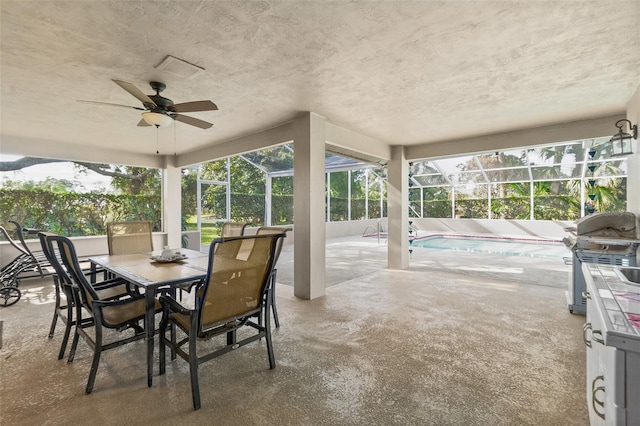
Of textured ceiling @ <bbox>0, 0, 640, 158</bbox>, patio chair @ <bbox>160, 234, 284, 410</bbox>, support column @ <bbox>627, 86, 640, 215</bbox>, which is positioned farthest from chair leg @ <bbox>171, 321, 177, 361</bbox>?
support column @ <bbox>627, 86, 640, 215</bbox>

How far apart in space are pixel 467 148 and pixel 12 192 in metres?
7.84

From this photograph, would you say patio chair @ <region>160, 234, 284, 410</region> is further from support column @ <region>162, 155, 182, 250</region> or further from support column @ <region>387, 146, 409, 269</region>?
support column @ <region>162, 155, 182, 250</region>

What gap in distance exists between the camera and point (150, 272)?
2285mm

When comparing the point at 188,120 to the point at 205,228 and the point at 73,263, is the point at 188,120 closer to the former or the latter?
the point at 73,263

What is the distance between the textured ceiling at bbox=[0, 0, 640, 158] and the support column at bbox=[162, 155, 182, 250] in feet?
8.60

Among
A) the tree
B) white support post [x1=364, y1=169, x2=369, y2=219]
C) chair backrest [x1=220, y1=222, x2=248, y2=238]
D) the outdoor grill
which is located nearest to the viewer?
the outdoor grill

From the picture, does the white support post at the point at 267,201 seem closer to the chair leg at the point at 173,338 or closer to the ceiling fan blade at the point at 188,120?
the ceiling fan blade at the point at 188,120

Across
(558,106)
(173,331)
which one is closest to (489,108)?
(558,106)

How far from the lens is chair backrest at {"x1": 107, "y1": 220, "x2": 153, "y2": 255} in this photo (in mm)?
3424

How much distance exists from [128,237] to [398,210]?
14.3 ft

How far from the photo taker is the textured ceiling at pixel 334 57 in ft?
5.95

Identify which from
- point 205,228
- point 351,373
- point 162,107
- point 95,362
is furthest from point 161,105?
point 205,228

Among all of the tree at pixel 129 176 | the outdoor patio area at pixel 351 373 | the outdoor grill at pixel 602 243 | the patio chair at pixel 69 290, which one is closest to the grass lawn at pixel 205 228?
the tree at pixel 129 176

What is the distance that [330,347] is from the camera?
250 centimetres
